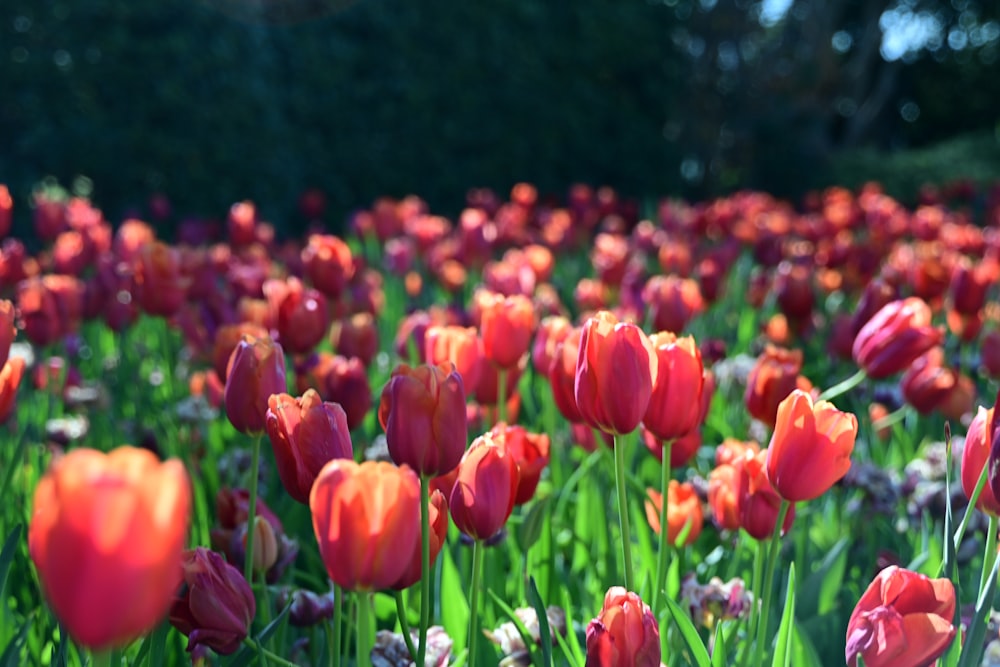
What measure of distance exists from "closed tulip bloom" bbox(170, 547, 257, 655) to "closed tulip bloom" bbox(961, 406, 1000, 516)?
30.2 inches

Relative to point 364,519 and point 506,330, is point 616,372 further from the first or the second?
point 506,330

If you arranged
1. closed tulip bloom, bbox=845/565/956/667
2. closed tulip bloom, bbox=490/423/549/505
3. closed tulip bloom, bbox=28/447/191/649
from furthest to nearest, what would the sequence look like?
closed tulip bloom, bbox=490/423/549/505, closed tulip bloom, bbox=845/565/956/667, closed tulip bloom, bbox=28/447/191/649

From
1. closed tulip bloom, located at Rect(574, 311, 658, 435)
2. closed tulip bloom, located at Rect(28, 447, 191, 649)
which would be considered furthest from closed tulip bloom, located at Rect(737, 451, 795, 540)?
closed tulip bloom, located at Rect(28, 447, 191, 649)

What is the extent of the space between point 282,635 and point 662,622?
19.5 inches

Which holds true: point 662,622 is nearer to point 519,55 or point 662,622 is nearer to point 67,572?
point 67,572

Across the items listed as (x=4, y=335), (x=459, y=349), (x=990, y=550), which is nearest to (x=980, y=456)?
(x=990, y=550)

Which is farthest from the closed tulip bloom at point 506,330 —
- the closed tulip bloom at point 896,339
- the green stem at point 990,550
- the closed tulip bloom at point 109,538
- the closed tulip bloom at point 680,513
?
the closed tulip bloom at point 109,538

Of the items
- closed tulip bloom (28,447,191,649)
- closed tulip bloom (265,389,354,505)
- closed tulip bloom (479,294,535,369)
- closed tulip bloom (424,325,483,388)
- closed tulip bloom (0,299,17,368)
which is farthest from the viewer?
closed tulip bloom (479,294,535,369)

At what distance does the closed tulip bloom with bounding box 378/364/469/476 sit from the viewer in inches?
41.3

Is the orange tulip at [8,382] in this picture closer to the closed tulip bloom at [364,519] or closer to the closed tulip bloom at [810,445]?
the closed tulip bloom at [364,519]

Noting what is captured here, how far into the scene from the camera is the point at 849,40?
78.0ft

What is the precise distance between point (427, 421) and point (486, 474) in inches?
3.4

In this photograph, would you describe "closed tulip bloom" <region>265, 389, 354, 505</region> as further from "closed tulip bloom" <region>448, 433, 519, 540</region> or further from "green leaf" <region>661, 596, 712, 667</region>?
"green leaf" <region>661, 596, 712, 667</region>

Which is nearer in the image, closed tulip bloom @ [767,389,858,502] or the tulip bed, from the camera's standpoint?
the tulip bed
